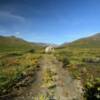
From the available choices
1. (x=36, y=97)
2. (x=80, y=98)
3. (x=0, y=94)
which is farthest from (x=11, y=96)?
(x=80, y=98)

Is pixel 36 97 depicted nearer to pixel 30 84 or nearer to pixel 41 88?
pixel 41 88

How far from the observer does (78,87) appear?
83.0 feet

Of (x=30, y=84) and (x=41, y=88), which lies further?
(x=30, y=84)

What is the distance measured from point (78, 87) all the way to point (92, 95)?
17.0ft

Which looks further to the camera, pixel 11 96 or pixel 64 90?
pixel 64 90

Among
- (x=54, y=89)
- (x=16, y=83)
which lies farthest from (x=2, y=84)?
(x=54, y=89)

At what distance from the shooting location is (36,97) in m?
20.2

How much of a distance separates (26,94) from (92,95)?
22.1 feet

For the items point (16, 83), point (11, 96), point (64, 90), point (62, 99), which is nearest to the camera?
point (62, 99)

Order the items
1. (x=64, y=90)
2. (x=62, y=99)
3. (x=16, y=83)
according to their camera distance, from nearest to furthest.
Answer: (x=62, y=99) → (x=64, y=90) → (x=16, y=83)

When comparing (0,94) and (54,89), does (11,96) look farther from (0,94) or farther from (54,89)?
(54,89)

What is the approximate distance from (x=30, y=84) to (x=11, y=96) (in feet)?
19.8

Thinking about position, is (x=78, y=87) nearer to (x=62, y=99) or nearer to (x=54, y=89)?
(x=54, y=89)

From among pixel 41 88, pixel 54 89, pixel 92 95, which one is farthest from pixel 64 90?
pixel 92 95
